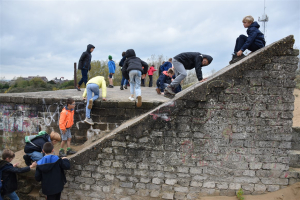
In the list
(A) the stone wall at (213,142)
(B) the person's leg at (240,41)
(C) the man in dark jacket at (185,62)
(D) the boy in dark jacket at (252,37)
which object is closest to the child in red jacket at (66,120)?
(A) the stone wall at (213,142)

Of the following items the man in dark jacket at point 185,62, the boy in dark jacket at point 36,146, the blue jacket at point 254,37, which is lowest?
the boy in dark jacket at point 36,146

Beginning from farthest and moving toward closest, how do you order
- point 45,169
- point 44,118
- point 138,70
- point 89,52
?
point 89,52
point 44,118
point 138,70
point 45,169

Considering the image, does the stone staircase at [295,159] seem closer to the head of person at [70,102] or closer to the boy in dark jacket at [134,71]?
the boy in dark jacket at [134,71]

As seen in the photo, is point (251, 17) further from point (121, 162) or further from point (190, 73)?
point (190, 73)

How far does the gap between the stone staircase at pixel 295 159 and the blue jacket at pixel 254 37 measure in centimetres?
230

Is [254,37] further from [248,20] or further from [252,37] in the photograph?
[248,20]

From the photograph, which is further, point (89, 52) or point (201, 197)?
point (89, 52)

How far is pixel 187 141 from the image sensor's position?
423 centimetres

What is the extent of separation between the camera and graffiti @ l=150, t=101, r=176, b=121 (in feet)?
13.8

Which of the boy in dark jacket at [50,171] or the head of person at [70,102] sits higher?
the head of person at [70,102]

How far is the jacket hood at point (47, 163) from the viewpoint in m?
3.75

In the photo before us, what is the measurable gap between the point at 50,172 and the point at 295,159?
5318 millimetres

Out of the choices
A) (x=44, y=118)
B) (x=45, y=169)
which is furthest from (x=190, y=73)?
(x=45, y=169)

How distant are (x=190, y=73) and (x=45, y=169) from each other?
24.7 m
